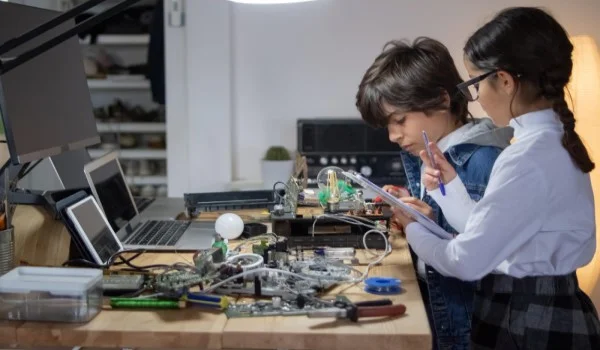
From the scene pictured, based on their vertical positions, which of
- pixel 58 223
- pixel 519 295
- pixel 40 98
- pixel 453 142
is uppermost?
pixel 40 98

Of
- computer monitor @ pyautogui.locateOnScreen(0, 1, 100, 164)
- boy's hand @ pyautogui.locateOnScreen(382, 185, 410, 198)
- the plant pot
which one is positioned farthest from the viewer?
the plant pot

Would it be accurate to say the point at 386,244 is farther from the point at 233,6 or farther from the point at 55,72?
the point at 233,6

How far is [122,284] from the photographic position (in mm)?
1252

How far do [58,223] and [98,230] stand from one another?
3.6 inches

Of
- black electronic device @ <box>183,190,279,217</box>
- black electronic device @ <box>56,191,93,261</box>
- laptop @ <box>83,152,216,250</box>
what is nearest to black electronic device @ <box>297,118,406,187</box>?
black electronic device @ <box>183,190,279,217</box>

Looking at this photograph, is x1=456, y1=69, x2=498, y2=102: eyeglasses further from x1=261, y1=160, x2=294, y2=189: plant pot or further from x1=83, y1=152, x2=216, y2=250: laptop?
x1=261, y1=160, x2=294, y2=189: plant pot

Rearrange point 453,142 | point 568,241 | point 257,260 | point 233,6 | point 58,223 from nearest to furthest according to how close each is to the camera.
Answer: point 568,241 → point 257,260 → point 58,223 → point 453,142 → point 233,6

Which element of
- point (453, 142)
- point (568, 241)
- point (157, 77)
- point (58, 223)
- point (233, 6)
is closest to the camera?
point (568, 241)

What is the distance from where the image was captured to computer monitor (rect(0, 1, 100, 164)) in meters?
1.38

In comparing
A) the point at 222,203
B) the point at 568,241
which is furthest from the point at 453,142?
the point at 222,203

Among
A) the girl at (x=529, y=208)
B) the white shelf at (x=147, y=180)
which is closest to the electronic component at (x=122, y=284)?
the girl at (x=529, y=208)

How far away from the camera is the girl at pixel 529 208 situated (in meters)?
1.18

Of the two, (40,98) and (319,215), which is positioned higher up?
(40,98)

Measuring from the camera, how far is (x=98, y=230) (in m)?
1.52
